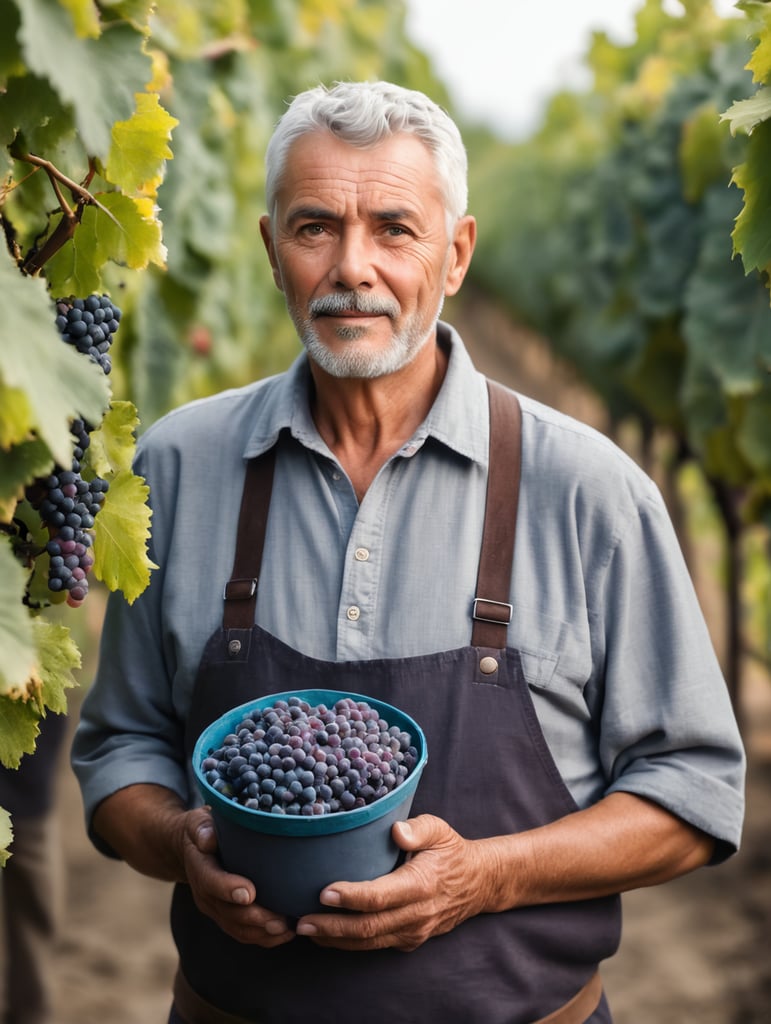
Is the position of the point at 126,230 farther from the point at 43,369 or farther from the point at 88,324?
the point at 43,369

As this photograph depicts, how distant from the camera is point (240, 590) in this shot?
7.30ft

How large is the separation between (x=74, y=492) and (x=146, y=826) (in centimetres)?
82

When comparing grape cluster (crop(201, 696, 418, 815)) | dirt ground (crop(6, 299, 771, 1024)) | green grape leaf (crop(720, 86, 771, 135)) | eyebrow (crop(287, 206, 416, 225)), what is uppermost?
green grape leaf (crop(720, 86, 771, 135))

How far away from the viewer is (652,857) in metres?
2.17

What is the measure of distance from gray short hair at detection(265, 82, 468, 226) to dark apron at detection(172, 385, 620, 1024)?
567mm

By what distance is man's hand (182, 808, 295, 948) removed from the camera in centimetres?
188

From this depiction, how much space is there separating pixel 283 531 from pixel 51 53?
1.14 meters

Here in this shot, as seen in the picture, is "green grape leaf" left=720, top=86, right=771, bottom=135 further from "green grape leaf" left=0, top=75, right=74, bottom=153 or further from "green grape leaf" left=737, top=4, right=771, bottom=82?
"green grape leaf" left=0, top=75, right=74, bottom=153

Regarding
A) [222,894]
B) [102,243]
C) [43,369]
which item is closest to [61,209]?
[102,243]

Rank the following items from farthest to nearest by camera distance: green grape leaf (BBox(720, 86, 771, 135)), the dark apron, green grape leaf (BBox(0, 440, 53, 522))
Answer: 1. the dark apron
2. green grape leaf (BBox(720, 86, 771, 135))
3. green grape leaf (BBox(0, 440, 53, 522))

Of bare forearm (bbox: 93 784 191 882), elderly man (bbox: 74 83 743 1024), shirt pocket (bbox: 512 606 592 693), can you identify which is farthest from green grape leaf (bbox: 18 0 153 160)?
bare forearm (bbox: 93 784 191 882)

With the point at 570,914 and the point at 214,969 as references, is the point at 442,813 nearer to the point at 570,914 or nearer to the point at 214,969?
the point at 570,914

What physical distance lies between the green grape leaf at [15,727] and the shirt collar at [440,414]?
0.76m

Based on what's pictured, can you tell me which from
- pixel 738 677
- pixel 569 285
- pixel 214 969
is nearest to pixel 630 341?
pixel 738 677
